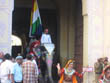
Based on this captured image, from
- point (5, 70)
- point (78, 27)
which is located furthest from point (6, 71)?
point (78, 27)

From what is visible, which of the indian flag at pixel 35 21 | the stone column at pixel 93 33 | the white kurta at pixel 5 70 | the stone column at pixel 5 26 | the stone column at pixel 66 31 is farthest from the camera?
the stone column at pixel 66 31

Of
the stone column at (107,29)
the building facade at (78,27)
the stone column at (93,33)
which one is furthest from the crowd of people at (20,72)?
the stone column at (107,29)

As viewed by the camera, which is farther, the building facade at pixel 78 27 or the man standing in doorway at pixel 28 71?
the building facade at pixel 78 27

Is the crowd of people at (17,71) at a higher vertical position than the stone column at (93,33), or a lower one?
lower

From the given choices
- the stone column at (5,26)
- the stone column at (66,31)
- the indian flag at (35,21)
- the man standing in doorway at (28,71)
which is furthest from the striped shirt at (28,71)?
the stone column at (66,31)

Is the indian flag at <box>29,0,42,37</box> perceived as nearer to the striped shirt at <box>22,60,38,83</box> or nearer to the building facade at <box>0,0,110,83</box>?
the building facade at <box>0,0,110,83</box>

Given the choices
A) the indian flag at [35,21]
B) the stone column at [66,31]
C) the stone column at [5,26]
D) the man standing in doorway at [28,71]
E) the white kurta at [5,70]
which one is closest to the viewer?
the white kurta at [5,70]

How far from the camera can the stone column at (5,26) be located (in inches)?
331

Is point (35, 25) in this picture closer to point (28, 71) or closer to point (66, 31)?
point (66, 31)

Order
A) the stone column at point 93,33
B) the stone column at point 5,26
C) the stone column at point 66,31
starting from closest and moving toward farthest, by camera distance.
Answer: the stone column at point 5,26, the stone column at point 93,33, the stone column at point 66,31

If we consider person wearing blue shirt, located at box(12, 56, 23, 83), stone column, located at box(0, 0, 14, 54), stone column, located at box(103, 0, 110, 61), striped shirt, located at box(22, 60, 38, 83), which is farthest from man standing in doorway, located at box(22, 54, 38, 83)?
stone column, located at box(103, 0, 110, 61)

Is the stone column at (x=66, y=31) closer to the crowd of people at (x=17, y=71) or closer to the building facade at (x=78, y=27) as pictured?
the building facade at (x=78, y=27)

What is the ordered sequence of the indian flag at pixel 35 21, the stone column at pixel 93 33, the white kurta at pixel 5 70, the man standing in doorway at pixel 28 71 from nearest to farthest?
the white kurta at pixel 5 70 → the man standing in doorway at pixel 28 71 → the stone column at pixel 93 33 → the indian flag at pixel 35 21

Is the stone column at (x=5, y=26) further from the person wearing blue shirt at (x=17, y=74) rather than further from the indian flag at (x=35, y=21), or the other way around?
the indian flag at (x=35, y=21)
